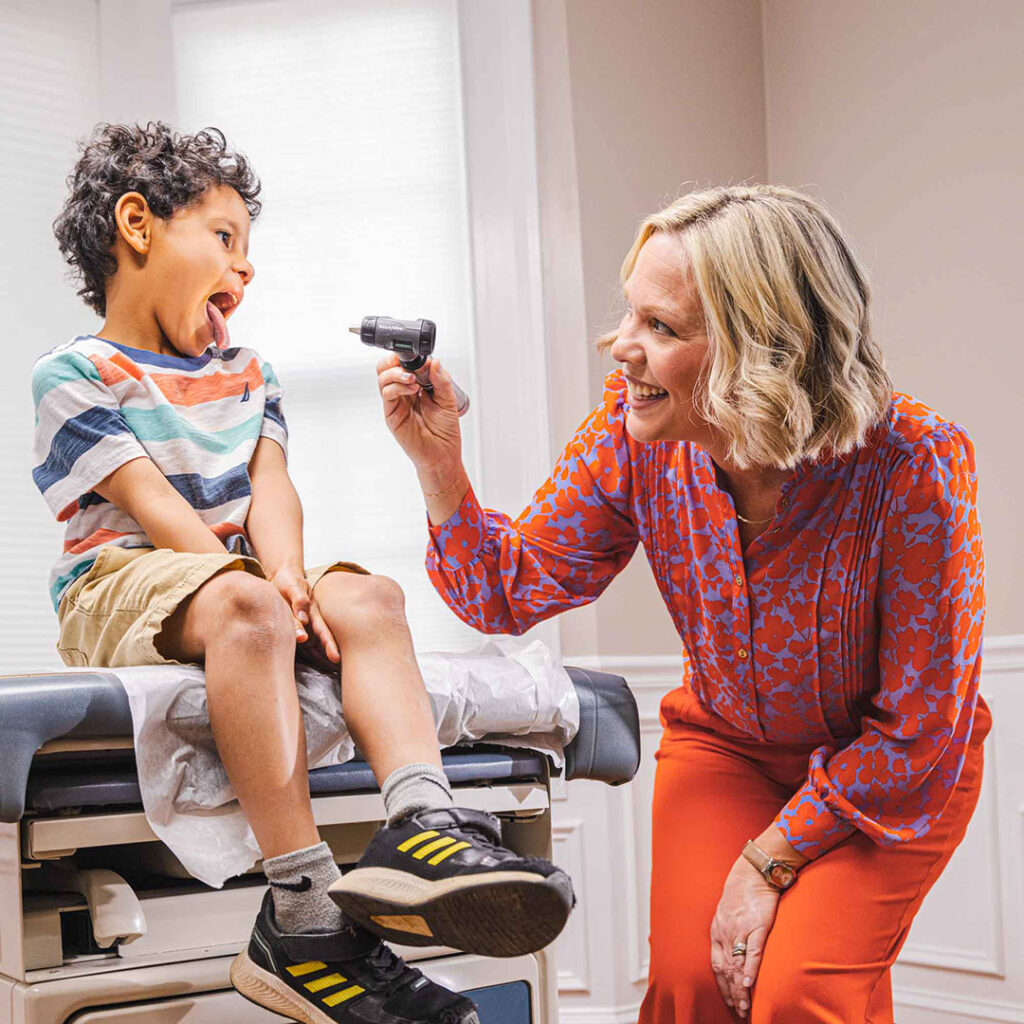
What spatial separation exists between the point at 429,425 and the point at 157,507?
1.10 feet

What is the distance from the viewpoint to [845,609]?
141cm

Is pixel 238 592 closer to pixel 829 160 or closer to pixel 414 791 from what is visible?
pixel 414 791

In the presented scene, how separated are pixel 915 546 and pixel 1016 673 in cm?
112

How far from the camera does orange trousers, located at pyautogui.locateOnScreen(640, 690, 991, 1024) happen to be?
1.34 metres

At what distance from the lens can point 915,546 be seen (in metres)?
1.37

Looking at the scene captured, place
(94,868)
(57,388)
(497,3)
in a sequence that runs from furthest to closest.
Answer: (497,3)
(57,388)
(94,868)

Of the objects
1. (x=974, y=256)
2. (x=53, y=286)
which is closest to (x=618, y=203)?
(x=974, y=256)

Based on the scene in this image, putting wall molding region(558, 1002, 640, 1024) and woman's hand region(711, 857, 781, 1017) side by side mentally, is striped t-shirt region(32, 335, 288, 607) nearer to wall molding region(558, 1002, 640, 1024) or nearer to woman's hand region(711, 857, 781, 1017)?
woman's hand region(711, 857, 781, 1017)

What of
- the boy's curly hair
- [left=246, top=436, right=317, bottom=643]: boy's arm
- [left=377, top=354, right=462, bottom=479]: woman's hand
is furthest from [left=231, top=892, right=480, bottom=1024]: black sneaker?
the boy's curly hair

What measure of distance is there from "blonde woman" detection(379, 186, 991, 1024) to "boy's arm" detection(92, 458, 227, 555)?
274 mm

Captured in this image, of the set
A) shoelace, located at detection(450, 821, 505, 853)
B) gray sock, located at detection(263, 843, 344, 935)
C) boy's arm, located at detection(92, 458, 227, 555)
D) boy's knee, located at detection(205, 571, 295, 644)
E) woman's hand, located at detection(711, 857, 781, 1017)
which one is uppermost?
boy's arm, located at detection(92, 458, 227, 555)

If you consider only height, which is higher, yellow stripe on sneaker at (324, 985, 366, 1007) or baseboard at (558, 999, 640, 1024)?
yellow stripe on sneaker at (324, 985, 366, 1007)

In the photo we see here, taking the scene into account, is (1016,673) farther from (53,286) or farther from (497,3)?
(53,286)

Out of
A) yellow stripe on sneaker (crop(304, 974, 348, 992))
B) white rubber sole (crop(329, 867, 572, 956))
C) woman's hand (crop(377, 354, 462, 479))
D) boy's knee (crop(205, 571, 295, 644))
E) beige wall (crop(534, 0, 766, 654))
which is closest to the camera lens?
white rubber sole (crop(329, 867, 572, 956))
